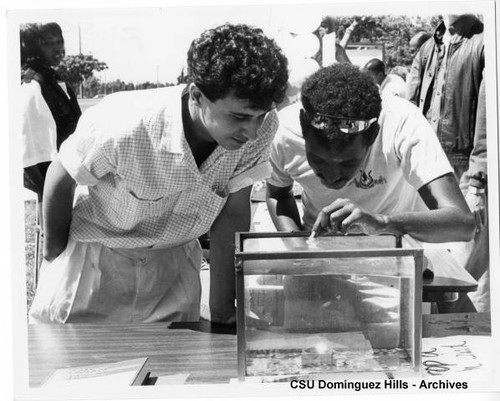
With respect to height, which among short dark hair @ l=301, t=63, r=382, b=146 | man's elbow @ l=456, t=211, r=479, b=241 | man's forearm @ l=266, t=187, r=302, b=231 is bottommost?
man's elbow @ l=456, t=211, r=479, b=241

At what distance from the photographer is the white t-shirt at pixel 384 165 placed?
8.01ft

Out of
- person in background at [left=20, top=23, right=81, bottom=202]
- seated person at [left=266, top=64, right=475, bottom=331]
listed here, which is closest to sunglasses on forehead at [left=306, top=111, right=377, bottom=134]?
seated person at [left=266, top=64, right=475, bottom=331]

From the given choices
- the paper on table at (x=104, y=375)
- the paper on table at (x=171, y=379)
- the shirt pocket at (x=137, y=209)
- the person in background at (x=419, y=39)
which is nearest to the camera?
the paper on table at (x=171, y=379)

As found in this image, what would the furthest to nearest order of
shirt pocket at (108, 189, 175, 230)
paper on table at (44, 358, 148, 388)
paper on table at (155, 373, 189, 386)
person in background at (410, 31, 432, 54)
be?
person in background at (410, 31, 432, 54)
shirt pocket at (108, 189, 175, 230)
paper on table at (44, 358, 148, 388)
paper on table at (155, 373, 189, 386)

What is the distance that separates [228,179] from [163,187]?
0.23 meters

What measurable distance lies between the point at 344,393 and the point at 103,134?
1.24 m

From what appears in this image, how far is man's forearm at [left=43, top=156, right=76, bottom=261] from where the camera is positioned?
2443 millimetres

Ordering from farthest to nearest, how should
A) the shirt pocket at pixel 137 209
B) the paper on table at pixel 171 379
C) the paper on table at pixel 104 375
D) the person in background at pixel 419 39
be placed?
the person in background at pixel 419 39, the shirt pocket at pixel 137 209, the paper on table at pixel 104 375, the paper on table at pixel 171 379

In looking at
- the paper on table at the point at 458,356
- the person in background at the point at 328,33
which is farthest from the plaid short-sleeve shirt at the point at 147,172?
the paper on table at the point at 458,356

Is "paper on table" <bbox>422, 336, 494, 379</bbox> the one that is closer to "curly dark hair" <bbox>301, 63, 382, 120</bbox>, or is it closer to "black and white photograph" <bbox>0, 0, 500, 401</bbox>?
"black and white photograph" <bbox>0, 0, 500, 401</bbox>

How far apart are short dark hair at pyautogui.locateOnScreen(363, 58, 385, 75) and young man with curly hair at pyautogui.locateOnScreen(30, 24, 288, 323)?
32cm

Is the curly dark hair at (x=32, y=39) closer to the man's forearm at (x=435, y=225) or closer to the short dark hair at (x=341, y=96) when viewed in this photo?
the short dark hair at (x=341, y=96)

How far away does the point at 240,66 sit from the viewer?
2244 millimetres

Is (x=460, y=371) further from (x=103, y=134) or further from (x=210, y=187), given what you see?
(x=103, y=134)
